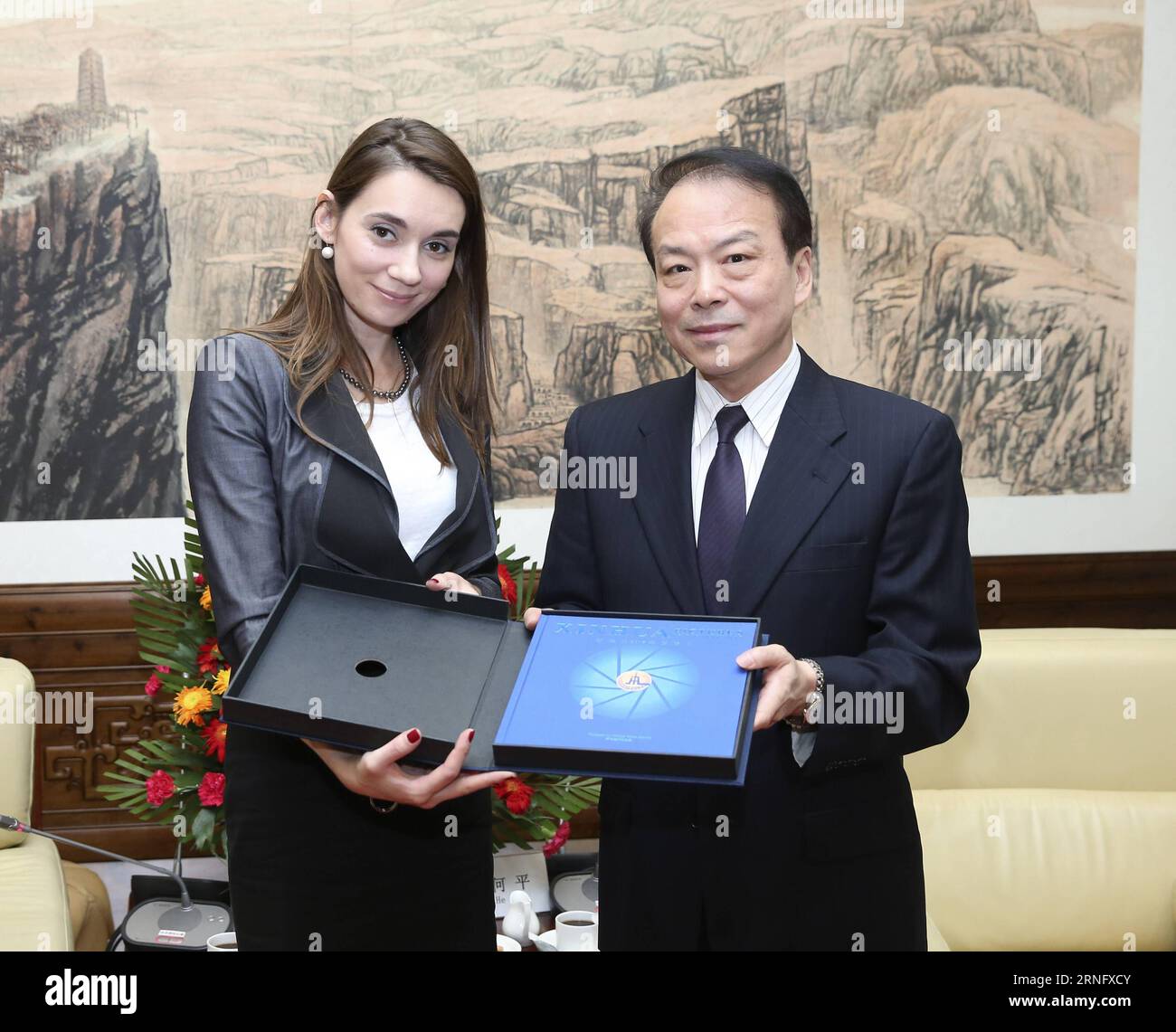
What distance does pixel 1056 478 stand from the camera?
363 centimetres

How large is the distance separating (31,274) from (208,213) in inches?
20.1

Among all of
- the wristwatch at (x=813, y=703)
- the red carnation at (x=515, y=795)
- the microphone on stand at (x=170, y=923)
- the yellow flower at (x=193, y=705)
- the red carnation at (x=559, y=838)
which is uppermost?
the wristwatch at (x=813, y=703)

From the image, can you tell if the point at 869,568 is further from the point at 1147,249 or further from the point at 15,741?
the point at 1147,249

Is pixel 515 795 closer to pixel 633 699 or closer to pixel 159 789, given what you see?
pixel 159 789

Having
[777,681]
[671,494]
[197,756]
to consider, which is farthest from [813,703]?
[197,756]

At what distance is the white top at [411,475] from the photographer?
1656mm

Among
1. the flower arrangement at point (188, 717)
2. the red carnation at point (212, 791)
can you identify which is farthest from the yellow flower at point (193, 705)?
the red carnation at point (212, 791)

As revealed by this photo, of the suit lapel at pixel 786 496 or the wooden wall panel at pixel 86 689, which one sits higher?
the suit lapel at pixel 786 496

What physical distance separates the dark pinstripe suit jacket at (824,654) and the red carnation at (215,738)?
3.53 feet

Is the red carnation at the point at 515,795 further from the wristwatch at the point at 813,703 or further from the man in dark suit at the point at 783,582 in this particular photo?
the wristwatch at the point at 813,703

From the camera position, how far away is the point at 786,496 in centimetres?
145

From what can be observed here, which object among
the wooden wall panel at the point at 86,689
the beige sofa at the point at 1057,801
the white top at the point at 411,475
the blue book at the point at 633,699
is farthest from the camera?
the wooden wall panel at the point at 86,689

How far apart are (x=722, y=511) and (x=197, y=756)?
143cm

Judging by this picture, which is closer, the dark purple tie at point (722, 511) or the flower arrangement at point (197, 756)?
the dark purple tie at point (722, 511)
